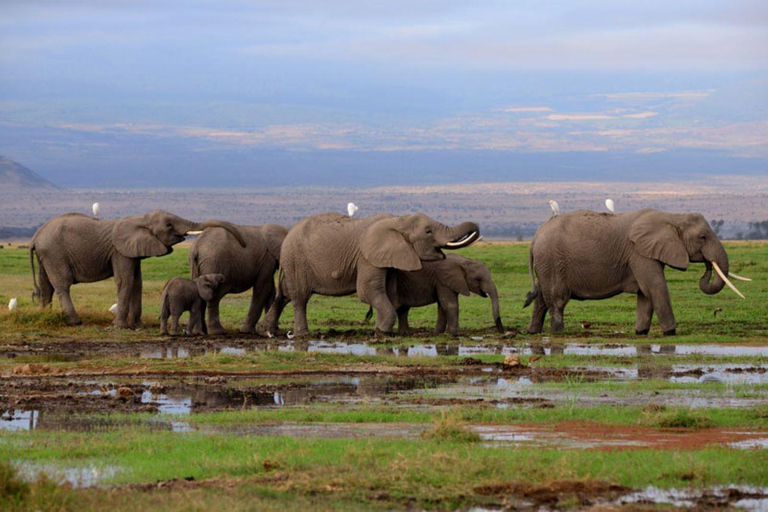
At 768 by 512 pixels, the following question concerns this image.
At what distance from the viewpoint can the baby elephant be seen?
24125mm

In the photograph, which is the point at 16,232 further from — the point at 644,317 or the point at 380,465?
the point at 380,465

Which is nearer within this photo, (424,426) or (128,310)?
(424,426)

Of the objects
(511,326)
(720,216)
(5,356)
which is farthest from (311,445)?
(720,216)

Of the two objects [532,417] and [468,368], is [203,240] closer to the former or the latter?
[468,368]

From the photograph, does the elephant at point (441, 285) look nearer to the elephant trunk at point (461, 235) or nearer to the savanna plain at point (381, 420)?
the savanna plain at point (381, 420)

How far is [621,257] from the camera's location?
24.6m

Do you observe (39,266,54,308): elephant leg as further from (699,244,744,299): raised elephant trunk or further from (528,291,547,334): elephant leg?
(699,244,744,299): raised elephant trunk

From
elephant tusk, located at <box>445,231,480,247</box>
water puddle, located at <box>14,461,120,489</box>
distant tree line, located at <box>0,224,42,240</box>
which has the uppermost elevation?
elephant tusk, located at <box>445,231,480,247</box>

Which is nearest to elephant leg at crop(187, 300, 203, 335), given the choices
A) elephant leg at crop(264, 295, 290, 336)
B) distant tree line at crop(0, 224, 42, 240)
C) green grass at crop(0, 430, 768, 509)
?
elephant leg at crop(264, 295, 290, 336)

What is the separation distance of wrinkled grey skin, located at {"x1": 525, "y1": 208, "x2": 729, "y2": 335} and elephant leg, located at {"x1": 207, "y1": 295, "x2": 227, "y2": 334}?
19.8ft

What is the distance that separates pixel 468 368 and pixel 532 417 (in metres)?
5.05

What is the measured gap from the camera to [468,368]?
18344 mm

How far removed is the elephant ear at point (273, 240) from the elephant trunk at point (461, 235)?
4423 mm

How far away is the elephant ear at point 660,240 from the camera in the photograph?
23922mm
